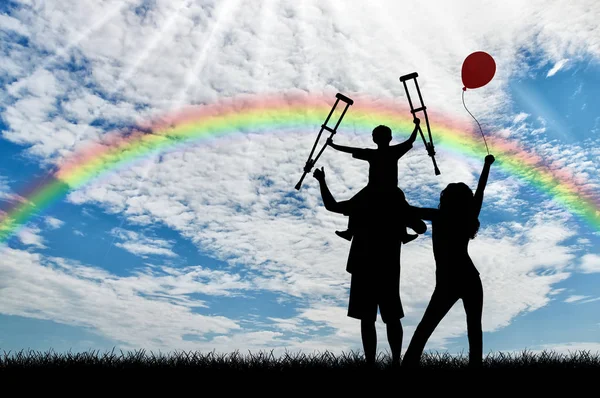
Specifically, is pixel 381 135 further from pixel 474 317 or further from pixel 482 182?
pixel 474 317

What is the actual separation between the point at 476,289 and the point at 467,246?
533 mm

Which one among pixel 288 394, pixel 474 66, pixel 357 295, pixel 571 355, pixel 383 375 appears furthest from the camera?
pixel 571 355

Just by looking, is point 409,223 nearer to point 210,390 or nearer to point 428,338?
point 428,338

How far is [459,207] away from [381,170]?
175 cm

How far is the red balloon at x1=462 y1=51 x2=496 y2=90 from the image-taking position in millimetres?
9148

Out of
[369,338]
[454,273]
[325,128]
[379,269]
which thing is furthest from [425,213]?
[325,128]

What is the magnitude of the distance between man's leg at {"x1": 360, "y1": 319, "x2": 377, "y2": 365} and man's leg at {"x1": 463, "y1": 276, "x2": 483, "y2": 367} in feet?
4.83

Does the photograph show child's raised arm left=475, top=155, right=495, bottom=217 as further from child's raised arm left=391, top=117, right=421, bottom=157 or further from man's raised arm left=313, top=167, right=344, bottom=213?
man's raised arm left=313, top=167, right=344, bottom=213

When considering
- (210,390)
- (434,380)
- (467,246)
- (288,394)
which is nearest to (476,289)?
(467,246)

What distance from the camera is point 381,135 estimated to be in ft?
28.2

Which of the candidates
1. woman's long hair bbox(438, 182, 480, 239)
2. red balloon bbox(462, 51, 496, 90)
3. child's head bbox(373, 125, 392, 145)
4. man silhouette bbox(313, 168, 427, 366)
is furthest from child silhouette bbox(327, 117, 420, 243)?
red balloon bbox(462, 51, 496, 90)

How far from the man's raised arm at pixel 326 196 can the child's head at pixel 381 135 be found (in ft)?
3.10

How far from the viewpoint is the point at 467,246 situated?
23.2ft

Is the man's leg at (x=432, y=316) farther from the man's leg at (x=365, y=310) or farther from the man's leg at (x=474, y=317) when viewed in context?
the man's leg at (x=365, y=310)
